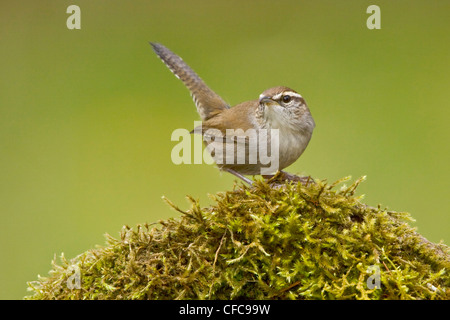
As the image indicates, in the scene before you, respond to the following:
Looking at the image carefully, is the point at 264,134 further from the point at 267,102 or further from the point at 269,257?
the point at 269,257

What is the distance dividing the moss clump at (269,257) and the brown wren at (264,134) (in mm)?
1049

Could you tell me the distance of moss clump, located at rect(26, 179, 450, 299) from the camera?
6.03 ft

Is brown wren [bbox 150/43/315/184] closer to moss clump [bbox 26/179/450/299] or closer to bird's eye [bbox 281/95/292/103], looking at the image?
bird's eye [bbox 281/95/292/103]

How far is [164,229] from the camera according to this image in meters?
2.10

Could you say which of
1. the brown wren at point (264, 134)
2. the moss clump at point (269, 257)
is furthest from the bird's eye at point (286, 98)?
the moss clump at point (269, 257)

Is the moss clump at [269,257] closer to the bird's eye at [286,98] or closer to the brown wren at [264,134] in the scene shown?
the brown wren at [264,134]

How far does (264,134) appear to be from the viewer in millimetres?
3293

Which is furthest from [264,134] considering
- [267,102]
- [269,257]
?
[269,257]

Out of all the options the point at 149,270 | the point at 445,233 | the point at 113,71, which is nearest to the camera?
the point at 149,270

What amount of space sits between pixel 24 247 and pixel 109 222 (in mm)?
994

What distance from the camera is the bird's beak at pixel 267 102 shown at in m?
3.25

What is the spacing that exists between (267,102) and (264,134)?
8.5 inches
